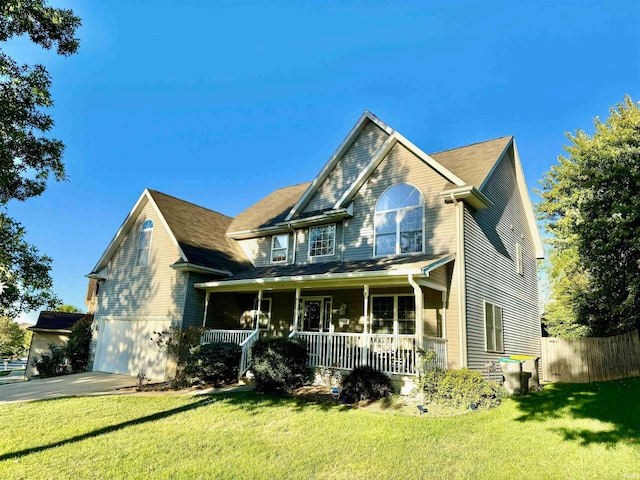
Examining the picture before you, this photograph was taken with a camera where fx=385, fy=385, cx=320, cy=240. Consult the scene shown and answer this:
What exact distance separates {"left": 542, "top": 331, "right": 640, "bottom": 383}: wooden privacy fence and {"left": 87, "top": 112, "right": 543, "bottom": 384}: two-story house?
924 mm

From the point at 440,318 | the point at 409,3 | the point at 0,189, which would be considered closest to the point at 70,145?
the point at 0,189

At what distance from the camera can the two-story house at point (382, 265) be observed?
11375mm

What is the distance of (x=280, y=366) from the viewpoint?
35.4 feet

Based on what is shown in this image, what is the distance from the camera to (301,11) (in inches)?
648

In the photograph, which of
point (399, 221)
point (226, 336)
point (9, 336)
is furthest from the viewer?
point (9, 336)

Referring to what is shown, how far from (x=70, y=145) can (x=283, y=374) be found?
9.36 metres

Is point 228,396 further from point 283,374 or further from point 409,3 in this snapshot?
point 409,3

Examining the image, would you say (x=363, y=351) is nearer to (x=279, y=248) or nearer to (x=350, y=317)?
(x=350, y=317)

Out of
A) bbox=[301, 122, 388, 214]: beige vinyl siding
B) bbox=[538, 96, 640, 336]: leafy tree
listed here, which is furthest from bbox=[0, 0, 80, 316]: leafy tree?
bbox=[538, 96, 640, 336]: leafy tree

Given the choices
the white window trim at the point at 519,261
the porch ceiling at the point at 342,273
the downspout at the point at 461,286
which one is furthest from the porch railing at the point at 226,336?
the white window trim at the point at 519,261

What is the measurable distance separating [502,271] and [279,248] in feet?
29.9

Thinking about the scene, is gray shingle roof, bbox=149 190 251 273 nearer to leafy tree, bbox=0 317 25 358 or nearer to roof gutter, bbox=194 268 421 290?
roof gutter, bbox=194 268 421 290

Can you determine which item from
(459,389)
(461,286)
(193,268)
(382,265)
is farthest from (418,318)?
(193,268)

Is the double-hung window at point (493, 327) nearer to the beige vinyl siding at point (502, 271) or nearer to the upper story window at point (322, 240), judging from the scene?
the beige vinyl siding at point (502, 271)
